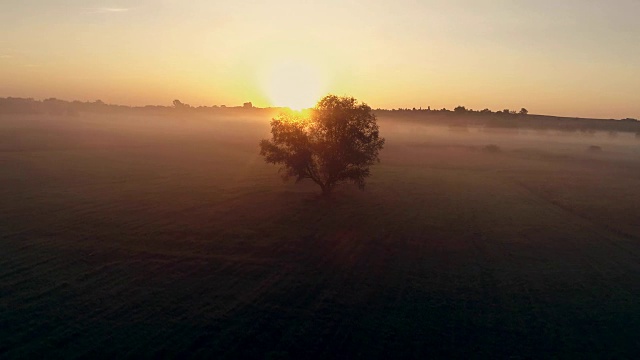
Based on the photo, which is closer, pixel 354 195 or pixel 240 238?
pixel 240 238

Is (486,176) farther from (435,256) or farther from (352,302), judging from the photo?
(352,302)

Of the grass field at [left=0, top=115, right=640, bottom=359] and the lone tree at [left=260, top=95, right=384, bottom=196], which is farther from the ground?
the lone tree at [left=260, top=95, right=384, bottom=196]

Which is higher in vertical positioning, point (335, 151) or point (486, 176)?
point (335, 151)

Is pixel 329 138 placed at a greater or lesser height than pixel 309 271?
greater

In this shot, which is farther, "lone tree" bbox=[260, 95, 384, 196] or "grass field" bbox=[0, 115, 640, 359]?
"lone tree" bbox=[260, 95, 384, 196]

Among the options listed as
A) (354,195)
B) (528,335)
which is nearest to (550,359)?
(528,335)

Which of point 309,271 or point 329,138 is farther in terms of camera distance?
point 329,138
